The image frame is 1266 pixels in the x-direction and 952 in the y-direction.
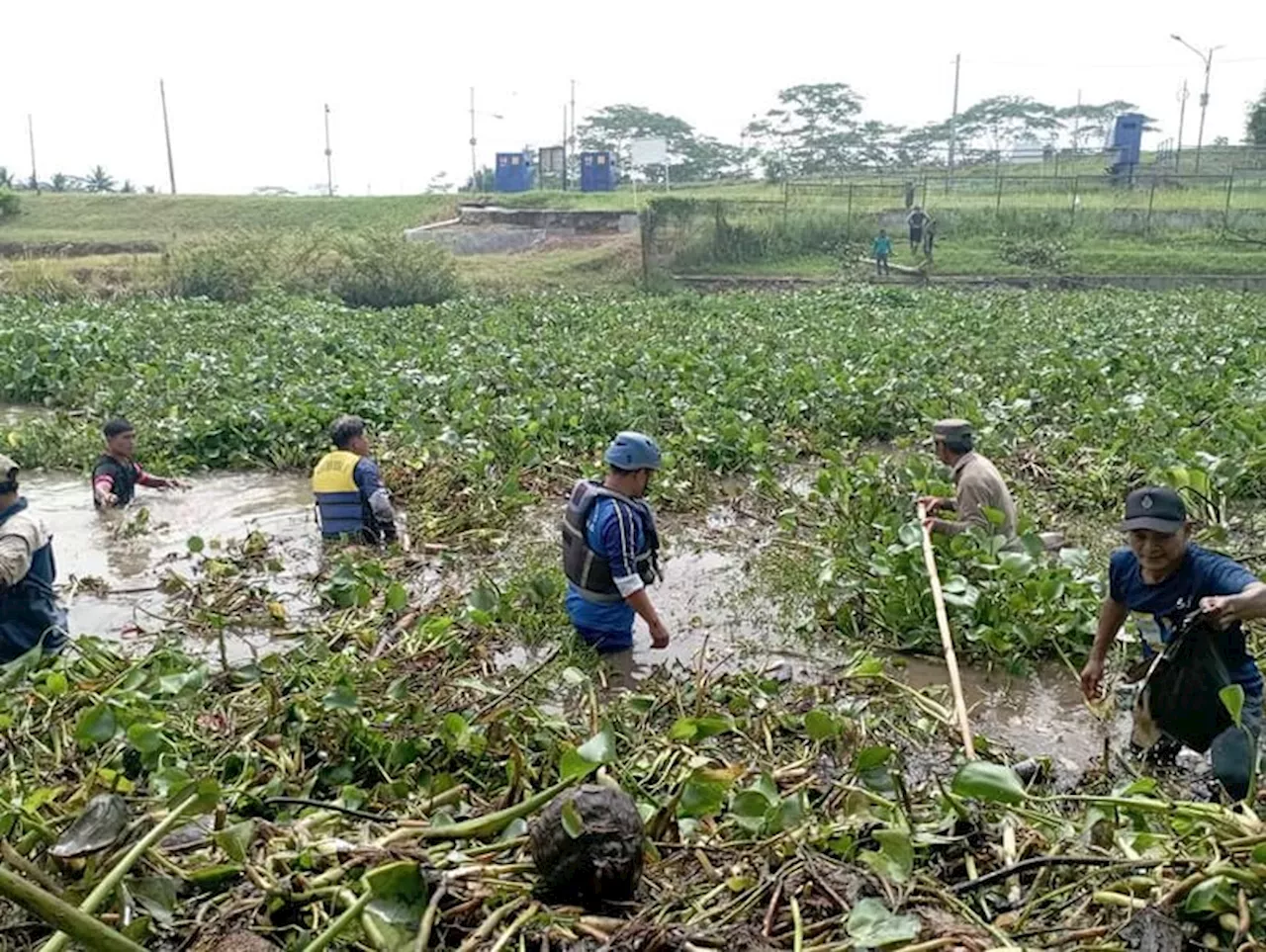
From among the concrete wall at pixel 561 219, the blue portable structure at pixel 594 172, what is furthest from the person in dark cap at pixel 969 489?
the blue portable structure at pixel 594 172

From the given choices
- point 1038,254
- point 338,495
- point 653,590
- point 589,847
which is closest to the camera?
point 589,847

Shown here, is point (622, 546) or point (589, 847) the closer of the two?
point (589, 847)

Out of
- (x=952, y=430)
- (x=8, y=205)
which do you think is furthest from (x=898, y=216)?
(x=8, y=205)

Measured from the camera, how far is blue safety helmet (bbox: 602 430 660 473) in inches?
189

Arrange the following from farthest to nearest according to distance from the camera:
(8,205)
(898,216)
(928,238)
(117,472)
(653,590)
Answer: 1. (8,205)
2. (898,216)
3. (928,238)
4. (117,472)
5. (653,590)

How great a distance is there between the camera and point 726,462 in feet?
29.2

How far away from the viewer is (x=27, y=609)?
455 centimetres

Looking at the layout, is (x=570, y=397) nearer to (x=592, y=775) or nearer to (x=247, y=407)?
(x=247, y=407)

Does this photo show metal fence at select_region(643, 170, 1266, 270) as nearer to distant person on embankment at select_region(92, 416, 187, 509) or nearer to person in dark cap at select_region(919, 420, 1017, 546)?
distant person on embankment at select_region(92, 416, 187, 509)

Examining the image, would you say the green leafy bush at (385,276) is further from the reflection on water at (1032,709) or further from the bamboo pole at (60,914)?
the bamboo pole at (60,914)

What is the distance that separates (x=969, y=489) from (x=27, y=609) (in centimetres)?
464

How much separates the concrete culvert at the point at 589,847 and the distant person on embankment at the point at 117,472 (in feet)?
20.4

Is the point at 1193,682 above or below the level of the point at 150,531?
above

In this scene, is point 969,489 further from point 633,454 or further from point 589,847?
point 589,847
